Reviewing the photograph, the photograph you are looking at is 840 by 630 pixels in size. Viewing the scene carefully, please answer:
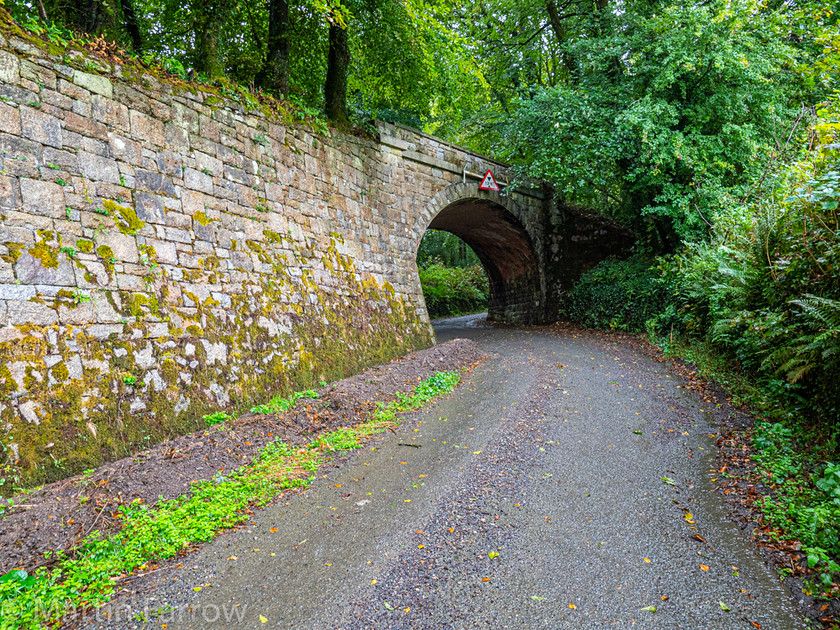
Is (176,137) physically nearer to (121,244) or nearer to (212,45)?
(121,244)

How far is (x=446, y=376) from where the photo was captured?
7.25 metres

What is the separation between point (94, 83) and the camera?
16.0 ft

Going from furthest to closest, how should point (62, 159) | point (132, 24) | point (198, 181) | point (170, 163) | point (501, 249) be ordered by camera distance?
point (501, 249) < point (132, 24) < point (198, 181) < point (170, 163) < point (62, 159)

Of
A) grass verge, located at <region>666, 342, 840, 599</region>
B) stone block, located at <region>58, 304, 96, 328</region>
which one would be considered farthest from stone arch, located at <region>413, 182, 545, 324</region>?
grass verge, located at <region>666, 342, 840, 599</region>

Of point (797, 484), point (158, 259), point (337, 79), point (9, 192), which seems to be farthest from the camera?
point (337, 79)

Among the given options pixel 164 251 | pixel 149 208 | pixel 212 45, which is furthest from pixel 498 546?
pixel 212 45

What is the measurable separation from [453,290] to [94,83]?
17.0m

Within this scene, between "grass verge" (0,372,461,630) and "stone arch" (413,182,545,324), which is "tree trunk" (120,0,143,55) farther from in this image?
"grass verge" (0,372,461,630)

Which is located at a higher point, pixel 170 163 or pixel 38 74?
pixel 38 74

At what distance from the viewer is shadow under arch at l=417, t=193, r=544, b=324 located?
13070mm

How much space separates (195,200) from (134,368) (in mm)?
2407

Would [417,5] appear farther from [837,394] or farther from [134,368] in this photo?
[837,394]

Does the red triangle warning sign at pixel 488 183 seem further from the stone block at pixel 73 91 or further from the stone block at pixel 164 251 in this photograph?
the stone block at pixel 73 91

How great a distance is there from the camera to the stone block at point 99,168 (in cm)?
466
